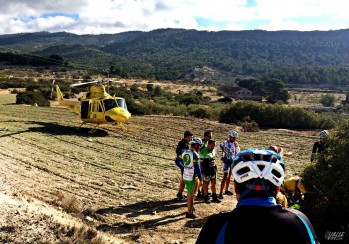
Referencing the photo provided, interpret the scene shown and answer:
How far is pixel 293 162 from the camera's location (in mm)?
14648

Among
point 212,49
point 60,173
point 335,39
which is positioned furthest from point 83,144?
point 335,39

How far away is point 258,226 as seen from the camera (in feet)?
7.30

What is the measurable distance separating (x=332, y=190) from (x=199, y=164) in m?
3.01

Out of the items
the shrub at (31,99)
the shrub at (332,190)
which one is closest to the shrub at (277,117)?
the shrub at (31,99)

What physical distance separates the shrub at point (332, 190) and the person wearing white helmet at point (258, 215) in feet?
13.0

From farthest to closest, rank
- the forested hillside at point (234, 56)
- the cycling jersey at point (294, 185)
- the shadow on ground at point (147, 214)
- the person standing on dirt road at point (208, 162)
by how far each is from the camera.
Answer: the forested hillside at point (234, 56)
the person standing on dirt road at point (208, 162)
the shadow on ground at point (147, 214)
the cycling jersey at point (294, 185)

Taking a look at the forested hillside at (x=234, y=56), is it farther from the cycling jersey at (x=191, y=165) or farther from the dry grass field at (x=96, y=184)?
the cycling jersey at (x=191, y=165)

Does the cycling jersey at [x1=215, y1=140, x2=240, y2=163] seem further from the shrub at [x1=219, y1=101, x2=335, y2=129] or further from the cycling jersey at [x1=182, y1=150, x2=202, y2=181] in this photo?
the shrub at [x1=219, y1=101, x2=335, y2=129]

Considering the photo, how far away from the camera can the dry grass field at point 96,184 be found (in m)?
6.30

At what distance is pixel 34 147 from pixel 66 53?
160 meters

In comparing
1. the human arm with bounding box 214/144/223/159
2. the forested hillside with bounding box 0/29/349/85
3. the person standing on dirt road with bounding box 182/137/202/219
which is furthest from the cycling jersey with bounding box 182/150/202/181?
the forested hillside with bounding box 0/29/349/85

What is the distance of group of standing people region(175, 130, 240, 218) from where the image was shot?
8273 millimetres

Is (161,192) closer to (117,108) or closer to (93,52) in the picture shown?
(117,108)

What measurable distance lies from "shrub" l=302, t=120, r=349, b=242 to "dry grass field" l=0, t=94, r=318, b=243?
8.10 feet
